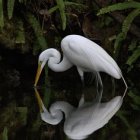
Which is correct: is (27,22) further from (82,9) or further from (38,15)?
(82,9)

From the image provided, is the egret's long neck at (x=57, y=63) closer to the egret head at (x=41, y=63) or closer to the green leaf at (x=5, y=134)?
the egret head at (x=41, y=63)

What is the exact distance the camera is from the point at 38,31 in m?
11.2

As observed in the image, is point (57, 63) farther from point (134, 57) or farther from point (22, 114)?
point (22, 114)

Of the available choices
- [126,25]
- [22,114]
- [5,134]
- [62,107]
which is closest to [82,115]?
[62,107]

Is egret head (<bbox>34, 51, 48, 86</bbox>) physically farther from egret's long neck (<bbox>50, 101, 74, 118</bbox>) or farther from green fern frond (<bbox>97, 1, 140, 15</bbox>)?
egret's long neck (<bbox>50, 101, 74, 118</bbox>)

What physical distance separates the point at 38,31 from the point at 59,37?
584 millimetres

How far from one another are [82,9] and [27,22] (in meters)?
1.08

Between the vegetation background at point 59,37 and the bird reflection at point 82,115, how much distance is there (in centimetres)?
66

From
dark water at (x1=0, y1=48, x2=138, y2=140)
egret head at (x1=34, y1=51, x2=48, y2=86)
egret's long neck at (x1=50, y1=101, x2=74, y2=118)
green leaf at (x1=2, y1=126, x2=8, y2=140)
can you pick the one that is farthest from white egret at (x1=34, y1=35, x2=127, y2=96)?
green leaf at (x1=2, y1=126, x2=8, y2=140)

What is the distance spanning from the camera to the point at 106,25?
1132cm

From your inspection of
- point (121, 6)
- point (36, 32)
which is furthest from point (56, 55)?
point (121, 6)

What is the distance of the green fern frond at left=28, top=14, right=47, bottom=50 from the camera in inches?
437

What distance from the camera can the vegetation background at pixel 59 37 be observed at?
1052cm

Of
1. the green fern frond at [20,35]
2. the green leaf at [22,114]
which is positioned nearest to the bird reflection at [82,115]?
the green leaf at [22,114]
